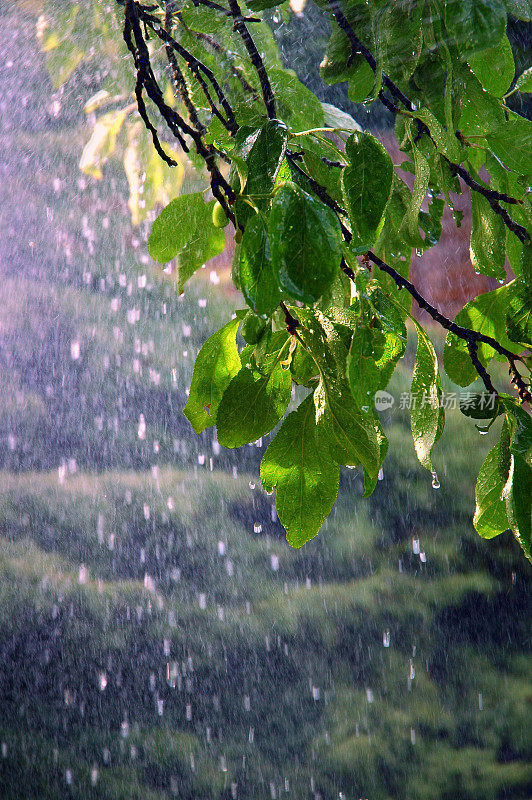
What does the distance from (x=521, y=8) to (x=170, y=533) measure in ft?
5.17

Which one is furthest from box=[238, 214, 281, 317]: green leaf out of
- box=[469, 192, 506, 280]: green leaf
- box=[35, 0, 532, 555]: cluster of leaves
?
box=[469, 192, 506, 280]: green leaf

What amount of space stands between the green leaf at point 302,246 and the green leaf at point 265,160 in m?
0.01

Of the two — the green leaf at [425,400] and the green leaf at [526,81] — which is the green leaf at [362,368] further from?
the green leaf at [526,81]

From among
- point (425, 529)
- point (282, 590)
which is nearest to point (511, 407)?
point (425, 529)

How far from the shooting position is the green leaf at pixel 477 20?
145 mm

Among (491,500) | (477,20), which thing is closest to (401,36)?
(477,20)

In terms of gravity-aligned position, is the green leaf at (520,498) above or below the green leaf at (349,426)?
below

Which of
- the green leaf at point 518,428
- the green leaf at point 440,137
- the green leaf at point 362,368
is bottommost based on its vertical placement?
the green leaf at point 518,428

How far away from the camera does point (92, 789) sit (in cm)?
168

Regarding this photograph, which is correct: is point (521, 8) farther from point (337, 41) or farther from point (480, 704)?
point (480, 704)

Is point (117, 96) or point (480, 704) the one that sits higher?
point (117, 96)

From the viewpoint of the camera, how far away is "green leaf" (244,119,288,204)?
0.13 m

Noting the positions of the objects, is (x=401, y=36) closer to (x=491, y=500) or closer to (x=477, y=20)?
(x=477, y=20)

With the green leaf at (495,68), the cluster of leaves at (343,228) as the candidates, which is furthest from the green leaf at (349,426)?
the green leaf at (495,68)
